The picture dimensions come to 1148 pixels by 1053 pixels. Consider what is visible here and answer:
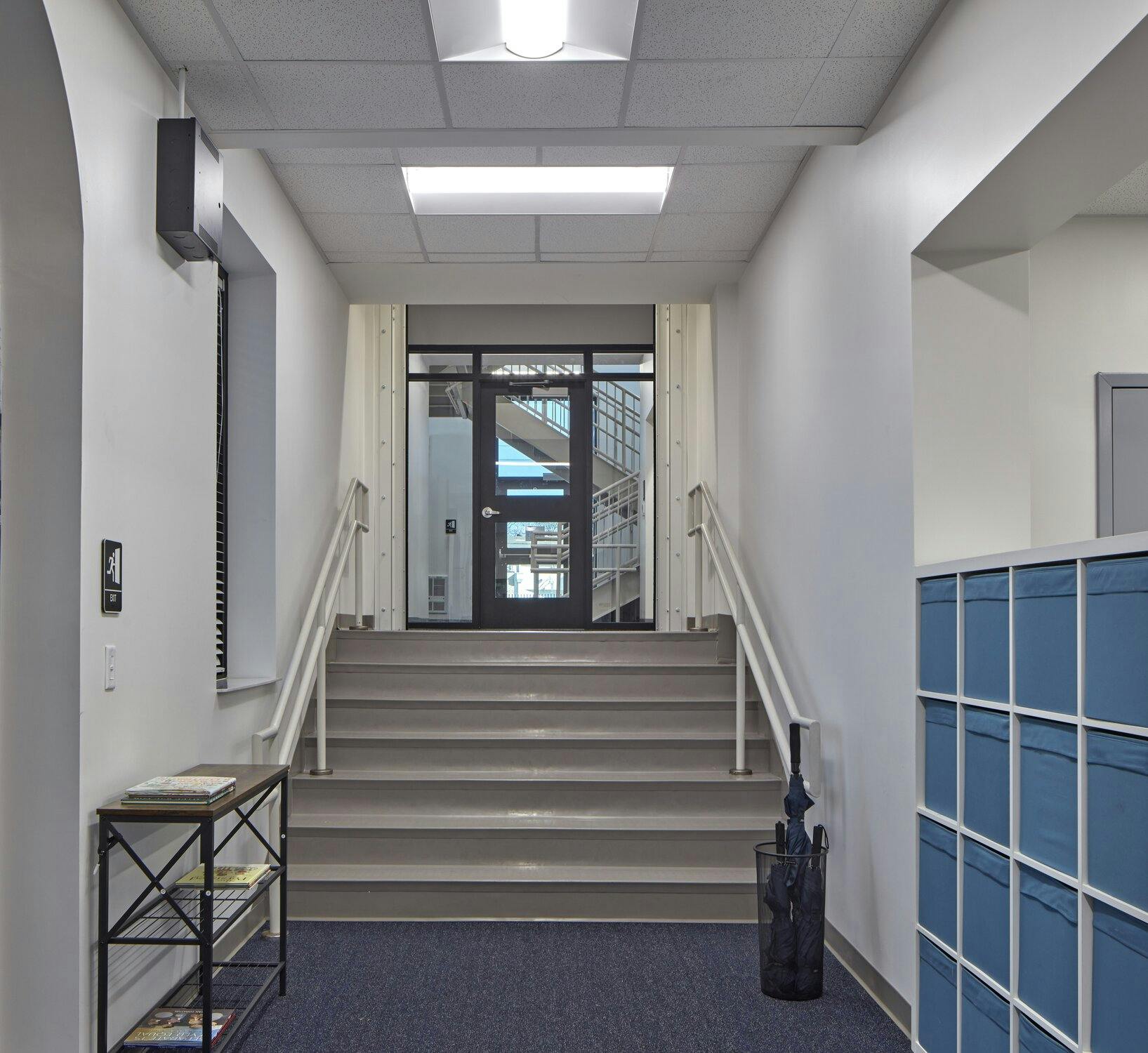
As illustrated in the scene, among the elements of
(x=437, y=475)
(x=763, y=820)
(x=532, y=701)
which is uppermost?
(x=437, y=475)

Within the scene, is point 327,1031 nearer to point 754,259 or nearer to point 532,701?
point 532,701

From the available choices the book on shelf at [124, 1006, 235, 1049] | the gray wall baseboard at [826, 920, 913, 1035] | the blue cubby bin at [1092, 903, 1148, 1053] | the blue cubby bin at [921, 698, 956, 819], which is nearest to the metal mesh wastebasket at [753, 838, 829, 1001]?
the gray wall baseboard at [826, 920, 913, 1035]

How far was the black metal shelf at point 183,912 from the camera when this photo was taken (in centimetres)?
273

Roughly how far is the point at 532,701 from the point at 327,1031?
2213 millimetres

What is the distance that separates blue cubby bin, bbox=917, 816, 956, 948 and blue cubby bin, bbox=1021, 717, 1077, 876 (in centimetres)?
43

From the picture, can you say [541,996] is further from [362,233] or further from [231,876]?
[362,233]

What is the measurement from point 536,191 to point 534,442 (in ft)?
10.2

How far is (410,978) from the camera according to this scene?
3525 mm

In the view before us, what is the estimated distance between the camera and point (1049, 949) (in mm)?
2221

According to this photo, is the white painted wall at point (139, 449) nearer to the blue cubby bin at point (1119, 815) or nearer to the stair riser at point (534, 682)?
the stair riser at point (534, 682)

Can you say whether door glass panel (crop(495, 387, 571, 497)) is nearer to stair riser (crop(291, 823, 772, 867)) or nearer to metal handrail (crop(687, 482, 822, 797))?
metal handrail (crop(687, 482, 822, 797))

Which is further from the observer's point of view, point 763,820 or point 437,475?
point 437,475

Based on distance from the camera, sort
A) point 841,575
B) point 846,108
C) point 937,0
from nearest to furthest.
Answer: point 937,0, point 846,108, point 841,575

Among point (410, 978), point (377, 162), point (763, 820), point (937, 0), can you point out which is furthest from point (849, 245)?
point (410, 978)
